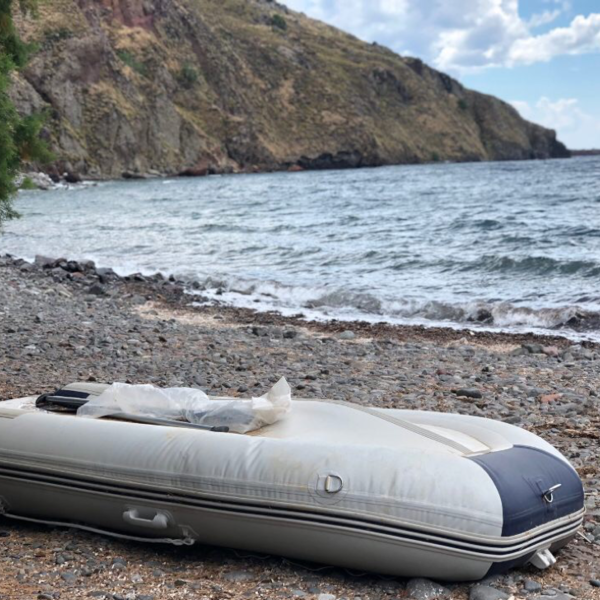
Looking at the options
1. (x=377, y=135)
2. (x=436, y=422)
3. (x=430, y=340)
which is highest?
(x=377, y=135)

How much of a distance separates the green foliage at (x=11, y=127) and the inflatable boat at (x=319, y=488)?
4.43m

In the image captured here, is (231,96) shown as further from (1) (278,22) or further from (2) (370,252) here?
(2) (370,252)

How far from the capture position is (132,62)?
8594 cm

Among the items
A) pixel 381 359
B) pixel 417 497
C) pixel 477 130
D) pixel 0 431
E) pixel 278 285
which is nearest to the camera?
pixel 417 497

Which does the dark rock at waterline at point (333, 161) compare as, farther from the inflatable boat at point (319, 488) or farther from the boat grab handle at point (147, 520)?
the boat grab handle at point (147, 520)

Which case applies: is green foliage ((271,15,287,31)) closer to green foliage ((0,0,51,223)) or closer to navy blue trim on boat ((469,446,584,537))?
green foliage ((0,0,51,223))

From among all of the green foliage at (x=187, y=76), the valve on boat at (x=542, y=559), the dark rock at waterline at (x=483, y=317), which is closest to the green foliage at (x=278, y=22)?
the green foliage at (x=187, y=76)

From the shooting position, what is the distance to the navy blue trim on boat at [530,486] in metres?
3.84

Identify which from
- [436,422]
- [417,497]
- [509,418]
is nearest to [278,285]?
[509,418]

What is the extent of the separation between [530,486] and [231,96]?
99392 millimetres

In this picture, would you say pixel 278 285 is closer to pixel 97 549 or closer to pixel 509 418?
pixel 509 418

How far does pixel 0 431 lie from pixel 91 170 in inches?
2913

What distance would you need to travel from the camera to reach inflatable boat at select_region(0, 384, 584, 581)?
380 centimetres

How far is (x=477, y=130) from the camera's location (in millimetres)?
144125
